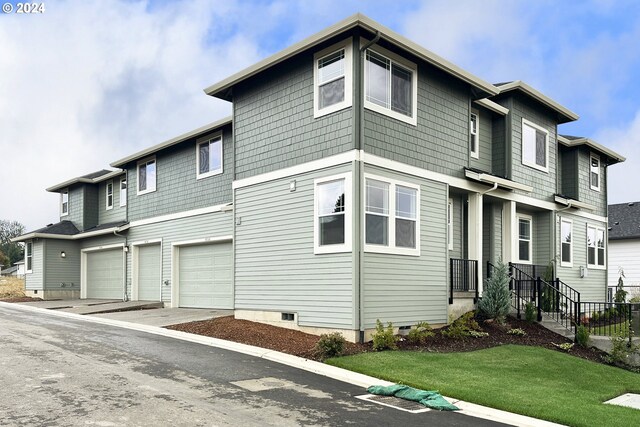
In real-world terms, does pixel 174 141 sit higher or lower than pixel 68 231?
higher

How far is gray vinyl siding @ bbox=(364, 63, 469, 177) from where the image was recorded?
500 inches

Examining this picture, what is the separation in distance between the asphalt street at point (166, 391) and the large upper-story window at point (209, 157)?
28.2 ft

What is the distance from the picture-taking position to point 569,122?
19.8 meters

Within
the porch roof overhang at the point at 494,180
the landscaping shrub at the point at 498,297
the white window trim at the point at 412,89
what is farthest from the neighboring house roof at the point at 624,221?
the white window trim at the point at 412,89

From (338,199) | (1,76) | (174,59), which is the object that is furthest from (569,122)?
(1,76)

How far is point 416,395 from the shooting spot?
8039mm

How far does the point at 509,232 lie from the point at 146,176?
47.2ft

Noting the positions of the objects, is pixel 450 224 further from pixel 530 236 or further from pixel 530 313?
pixel 530 236

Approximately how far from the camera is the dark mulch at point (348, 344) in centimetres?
1166

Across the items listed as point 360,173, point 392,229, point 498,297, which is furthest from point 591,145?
point 360,173

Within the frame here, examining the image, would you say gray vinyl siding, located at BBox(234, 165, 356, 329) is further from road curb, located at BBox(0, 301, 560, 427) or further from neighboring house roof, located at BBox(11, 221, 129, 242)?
neighboring house roof, located at BBox(11, 221, 129, 242)

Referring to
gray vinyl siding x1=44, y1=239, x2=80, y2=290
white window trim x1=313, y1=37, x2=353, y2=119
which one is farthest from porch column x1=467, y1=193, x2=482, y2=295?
gray vinyl siding x1=44, y1=239, x2=80, y2=290

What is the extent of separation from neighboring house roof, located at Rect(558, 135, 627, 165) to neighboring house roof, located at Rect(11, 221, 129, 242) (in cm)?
1794

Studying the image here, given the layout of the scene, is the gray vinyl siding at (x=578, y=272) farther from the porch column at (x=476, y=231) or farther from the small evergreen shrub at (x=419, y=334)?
the small evergreen shrub at (x=419, y=334)
